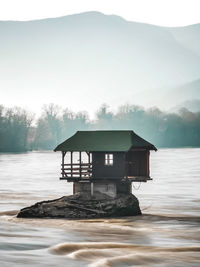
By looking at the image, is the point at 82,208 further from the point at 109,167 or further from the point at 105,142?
the point at 105,142

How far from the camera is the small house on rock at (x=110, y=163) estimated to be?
4541 centimetres

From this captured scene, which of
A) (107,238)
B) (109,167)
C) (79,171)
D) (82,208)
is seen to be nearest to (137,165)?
(109,167)

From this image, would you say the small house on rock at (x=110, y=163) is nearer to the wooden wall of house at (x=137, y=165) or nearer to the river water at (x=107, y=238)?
the wooden wall of house at (x=137, y=165)

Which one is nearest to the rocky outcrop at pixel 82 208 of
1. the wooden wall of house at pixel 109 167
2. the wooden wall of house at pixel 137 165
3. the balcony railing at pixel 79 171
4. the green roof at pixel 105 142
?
the wooden wall of house at pixel 109 167

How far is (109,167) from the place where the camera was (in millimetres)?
45938

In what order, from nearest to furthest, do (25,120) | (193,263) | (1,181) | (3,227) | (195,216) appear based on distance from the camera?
(193,263) < (3,227) < (195,216) < (1,181) < (25,120)

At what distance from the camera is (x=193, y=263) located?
26.7 meters

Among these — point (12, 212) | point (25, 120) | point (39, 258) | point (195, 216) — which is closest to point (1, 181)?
point (12, 212)

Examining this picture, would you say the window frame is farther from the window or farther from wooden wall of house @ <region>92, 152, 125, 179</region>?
wooden wall of house @ <region>92, 152, 125, 179</region>

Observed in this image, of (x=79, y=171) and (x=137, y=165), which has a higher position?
(x=137, y=165)

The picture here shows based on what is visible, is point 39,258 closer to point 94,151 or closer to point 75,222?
point 75,222

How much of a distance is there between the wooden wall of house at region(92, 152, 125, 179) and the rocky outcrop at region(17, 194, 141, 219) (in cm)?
239

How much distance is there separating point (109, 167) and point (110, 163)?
1.15 feet

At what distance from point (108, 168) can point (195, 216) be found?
7.54 meters
